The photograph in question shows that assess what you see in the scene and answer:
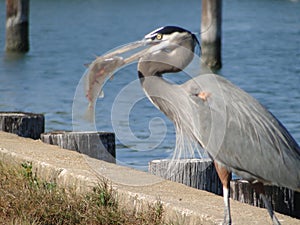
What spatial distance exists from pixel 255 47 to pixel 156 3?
3638 cm

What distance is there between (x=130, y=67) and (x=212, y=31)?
8.52 ft

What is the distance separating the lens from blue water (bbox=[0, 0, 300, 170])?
12734 millimetres

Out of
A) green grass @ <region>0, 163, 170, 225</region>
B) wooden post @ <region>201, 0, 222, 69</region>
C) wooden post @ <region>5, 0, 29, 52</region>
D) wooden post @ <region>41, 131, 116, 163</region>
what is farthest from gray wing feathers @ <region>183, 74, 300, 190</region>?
wooden post @ <region>5, 0, 29, 52</region>

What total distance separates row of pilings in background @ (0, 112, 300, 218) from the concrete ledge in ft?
0.64

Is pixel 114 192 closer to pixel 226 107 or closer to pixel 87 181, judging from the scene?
pixel 87 181

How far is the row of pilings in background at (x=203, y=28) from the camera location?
60.5ft

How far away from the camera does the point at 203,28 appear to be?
1880 cm

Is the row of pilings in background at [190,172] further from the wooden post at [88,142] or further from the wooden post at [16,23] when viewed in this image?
the wooden post at [16,23]

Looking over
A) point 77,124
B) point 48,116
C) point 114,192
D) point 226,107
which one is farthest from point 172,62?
point 48,116

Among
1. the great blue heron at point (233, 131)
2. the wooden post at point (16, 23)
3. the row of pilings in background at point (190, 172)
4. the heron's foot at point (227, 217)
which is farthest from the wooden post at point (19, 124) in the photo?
the wooden post at point (16, 23)

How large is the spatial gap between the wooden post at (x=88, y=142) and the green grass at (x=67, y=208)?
57.5 inches

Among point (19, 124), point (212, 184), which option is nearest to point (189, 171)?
point (212, 184)

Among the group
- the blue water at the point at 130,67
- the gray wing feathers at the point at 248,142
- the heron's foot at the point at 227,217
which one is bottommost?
the blue water at the point at 130,67

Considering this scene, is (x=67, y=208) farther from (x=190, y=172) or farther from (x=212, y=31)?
(x=212, y=31)
